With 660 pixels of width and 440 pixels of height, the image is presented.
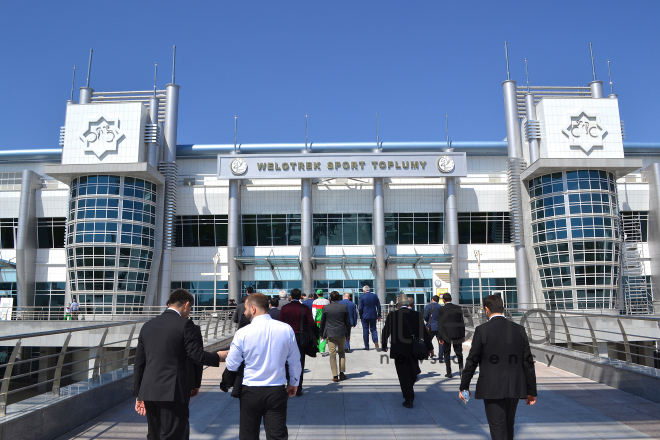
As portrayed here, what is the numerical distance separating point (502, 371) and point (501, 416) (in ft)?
1.40

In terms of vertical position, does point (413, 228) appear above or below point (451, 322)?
above

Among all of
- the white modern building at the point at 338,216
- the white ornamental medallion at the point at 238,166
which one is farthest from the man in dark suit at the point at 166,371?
the white ornamental medallion at the point at 238,166

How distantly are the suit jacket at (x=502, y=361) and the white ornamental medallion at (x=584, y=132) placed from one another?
123ft

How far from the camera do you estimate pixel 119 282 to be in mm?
37969

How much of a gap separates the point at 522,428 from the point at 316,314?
635cm

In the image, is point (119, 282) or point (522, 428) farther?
point (119, 282)

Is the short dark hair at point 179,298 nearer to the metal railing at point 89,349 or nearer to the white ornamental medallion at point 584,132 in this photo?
the metal railing at point 89,349

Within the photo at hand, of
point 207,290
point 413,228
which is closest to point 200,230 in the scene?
Answer: point 207,290

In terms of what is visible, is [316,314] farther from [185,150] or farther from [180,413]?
[185,150]

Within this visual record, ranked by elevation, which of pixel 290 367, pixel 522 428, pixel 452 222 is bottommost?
pixel 522 428

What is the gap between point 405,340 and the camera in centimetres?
823

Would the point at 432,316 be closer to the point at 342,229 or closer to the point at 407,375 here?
the point at 407,375

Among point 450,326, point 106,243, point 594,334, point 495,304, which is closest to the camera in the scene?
point 495,304

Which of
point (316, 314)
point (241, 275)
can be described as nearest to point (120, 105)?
point (241, 275)
